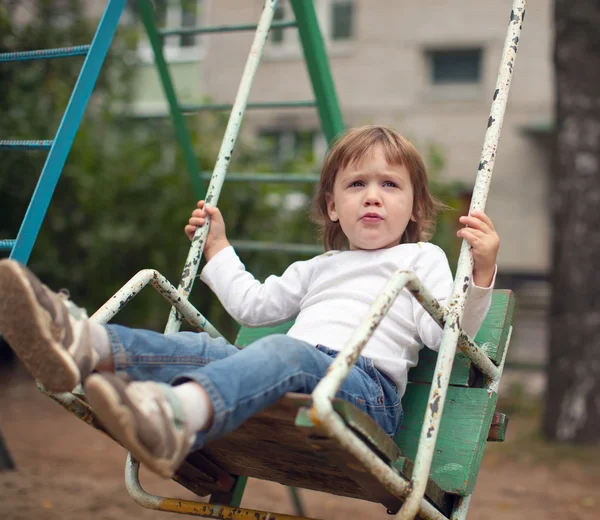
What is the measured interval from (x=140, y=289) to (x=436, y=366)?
0.78 m

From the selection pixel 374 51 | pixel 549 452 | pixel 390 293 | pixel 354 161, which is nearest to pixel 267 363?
pixel 390 293

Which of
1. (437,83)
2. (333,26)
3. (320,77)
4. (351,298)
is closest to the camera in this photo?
(351,298)

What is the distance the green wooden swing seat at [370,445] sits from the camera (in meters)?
1.59

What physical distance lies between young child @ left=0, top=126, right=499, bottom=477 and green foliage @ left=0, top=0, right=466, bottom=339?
3196 mm

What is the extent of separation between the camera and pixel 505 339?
7.25ft

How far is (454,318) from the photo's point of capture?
5.95 ft

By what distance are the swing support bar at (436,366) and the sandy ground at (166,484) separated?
6.65ft

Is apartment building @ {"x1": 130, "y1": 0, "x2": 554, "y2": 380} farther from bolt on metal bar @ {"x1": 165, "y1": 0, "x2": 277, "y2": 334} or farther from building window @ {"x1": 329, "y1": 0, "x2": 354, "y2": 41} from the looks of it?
bolt on metal bar @ {"x1": 165, "y1": 0, "x2": 277, "y2": 334}

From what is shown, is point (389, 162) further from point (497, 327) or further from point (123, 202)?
point (123, 202)

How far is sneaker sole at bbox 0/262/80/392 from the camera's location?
1535 mm

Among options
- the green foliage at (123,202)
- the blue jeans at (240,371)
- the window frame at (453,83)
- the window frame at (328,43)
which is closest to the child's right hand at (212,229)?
the blue jeans at (240,371)

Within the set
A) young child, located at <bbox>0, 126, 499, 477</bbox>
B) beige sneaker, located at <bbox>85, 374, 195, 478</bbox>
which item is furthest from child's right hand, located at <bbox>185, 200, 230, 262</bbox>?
beige sneaker, located at <bbox>85, 374, 195, 478</bbox>

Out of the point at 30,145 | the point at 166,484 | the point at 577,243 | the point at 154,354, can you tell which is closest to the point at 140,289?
the point at 154,354

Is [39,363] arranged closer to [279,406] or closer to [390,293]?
[279,406]
